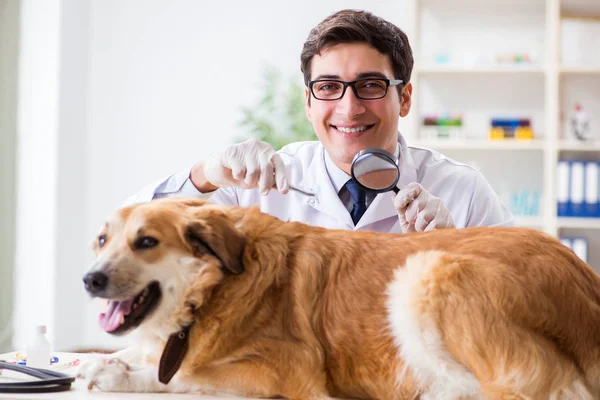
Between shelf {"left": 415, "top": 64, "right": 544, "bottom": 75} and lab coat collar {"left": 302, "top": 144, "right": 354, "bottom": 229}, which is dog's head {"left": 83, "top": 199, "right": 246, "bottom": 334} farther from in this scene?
shelf {"left": 415, "top": 64, "right": 544, "bottom": 75}

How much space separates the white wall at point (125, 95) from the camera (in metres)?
5.07

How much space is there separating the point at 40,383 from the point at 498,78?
411cm

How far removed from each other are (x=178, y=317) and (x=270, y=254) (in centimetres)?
20

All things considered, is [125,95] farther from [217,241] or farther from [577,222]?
[217,241]

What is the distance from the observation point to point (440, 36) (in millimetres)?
4871

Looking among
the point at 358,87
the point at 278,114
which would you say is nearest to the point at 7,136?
the point at 278,114

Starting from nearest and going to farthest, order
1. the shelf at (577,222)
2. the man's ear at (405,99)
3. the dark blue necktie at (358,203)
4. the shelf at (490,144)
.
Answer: the dark blue necktie at (358,203) → the man's ear at (405,99) → the shelf at (577,222) → the shelf at (490,144)

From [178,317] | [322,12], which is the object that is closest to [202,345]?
[178,317]

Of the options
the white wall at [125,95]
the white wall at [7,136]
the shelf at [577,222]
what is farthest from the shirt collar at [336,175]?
the white wall at [7,136]

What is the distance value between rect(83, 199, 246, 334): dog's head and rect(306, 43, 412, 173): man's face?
0.93 meters

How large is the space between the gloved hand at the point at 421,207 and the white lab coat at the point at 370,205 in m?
0.33

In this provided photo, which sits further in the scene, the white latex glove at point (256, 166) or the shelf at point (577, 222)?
the shelf at point (577, 222)

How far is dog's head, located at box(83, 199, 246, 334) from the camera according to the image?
1.25 m

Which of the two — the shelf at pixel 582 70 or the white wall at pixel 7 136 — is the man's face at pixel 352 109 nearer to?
the shelf at pixel 582 70
